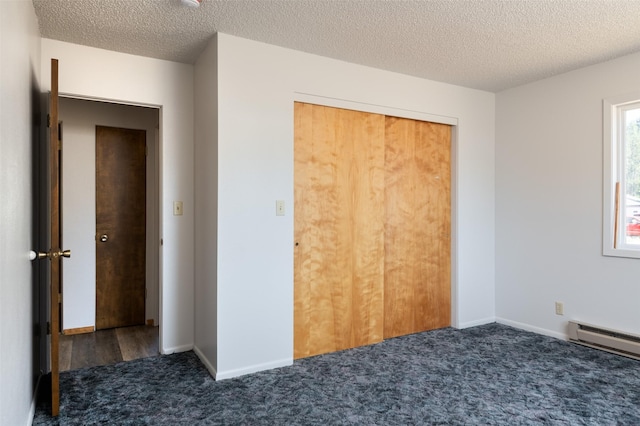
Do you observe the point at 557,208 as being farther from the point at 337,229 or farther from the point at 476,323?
the point at 337,229

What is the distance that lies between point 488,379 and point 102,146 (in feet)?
13.0

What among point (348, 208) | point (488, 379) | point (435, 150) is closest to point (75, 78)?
point (348, 208)

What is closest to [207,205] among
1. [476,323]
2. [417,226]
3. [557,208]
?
[417,226]

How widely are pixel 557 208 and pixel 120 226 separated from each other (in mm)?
4229

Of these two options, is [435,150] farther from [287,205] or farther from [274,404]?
[274,404]

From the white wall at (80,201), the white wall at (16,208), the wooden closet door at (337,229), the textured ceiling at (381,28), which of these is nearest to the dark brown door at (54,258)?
the white wall at (16,208)

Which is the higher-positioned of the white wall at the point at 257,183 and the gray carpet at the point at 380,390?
the white wall at the point at 257,183

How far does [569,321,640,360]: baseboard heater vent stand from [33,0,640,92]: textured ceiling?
2243mm

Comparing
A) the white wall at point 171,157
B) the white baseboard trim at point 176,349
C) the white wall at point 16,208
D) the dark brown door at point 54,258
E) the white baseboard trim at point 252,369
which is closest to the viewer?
the white wall at point 16,208

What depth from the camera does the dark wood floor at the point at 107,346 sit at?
3129mm

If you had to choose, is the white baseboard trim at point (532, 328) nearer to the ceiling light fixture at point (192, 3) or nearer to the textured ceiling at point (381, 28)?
the textured ceiling at point (381, 28)

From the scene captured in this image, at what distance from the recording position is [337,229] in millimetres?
3338

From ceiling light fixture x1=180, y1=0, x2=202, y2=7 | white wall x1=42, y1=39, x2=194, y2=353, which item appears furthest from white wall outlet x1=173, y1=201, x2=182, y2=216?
ceiling light fixture x1=180, y1=0, x2=202, y2=7

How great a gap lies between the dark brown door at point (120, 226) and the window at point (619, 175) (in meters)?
4.29
